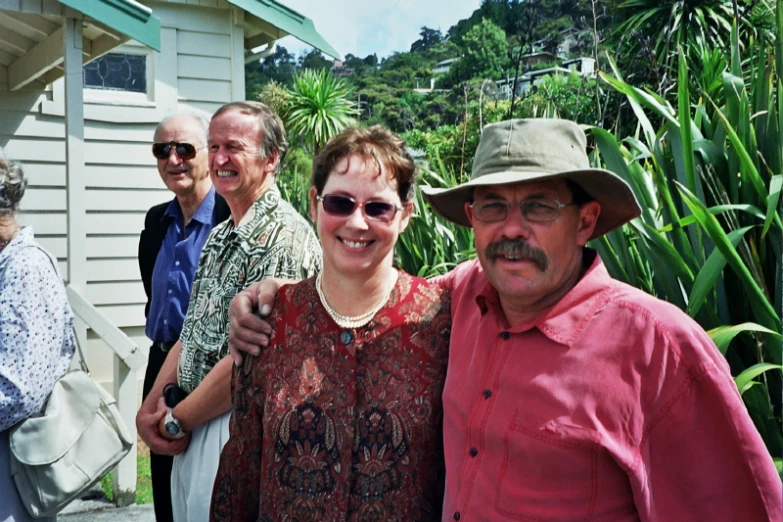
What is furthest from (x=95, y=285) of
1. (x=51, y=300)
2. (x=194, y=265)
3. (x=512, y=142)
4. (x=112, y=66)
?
(x=512, y=142)

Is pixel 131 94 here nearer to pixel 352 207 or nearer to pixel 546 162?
pixel 352 207

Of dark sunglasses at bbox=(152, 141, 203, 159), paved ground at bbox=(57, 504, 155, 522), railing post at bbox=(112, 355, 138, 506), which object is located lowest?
paved ground at bbox=(57, 504, 155, 522)

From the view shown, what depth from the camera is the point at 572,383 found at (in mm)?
1875

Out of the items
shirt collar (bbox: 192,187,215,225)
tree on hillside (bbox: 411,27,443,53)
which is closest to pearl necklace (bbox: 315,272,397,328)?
shirt collar (bbox: 192,187,215,225)

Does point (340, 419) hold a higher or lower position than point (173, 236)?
lower

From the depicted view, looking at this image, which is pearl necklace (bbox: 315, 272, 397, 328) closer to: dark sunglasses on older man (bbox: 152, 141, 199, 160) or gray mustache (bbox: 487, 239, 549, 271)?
gray mustache (bbox: 487, 239, 549, 271)

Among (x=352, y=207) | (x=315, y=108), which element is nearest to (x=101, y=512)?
(x=352, y=207)

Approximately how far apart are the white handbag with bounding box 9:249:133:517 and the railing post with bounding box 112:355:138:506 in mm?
2793

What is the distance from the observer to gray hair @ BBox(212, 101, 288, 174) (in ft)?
10.4

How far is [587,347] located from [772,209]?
923mm

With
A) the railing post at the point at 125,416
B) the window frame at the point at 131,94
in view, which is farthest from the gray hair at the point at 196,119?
the window frame at the point at 131,94

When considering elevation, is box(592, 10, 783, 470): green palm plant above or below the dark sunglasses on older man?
below

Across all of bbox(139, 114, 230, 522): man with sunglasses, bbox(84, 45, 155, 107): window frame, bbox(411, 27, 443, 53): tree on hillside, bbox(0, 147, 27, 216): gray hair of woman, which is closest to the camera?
bbox(0, 147, 27, 216): gray hair of woman

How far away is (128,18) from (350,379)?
4251 millimetres
